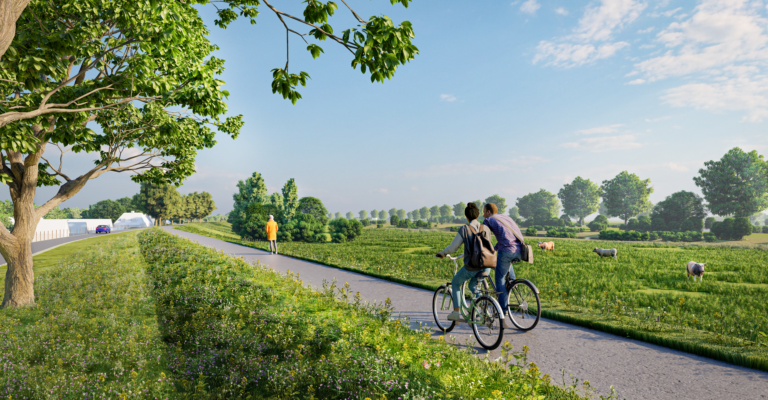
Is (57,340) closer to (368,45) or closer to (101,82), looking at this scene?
(101,82)

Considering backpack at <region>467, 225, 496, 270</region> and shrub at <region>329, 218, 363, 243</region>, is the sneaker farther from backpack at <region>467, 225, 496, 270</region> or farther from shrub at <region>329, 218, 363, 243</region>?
shrub at <region>329, 218, 363, 243</region>

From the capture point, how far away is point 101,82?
7.37 m

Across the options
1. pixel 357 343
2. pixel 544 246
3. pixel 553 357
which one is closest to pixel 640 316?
pixel 553 357

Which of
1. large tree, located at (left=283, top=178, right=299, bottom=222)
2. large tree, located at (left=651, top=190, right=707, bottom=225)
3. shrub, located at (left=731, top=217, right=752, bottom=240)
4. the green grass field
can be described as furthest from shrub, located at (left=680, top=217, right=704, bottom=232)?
the green grass field

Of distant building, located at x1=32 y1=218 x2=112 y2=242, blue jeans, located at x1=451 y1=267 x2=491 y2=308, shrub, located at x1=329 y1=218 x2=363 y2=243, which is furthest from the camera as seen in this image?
distant building, located at x1=32 y1=218 x2=112 y2=242

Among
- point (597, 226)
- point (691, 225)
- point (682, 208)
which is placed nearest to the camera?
point (691, 225)

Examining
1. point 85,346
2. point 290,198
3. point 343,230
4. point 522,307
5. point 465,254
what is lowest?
point 85,346

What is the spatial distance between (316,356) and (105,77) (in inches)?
293

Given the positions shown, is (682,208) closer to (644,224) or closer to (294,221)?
(644,224)

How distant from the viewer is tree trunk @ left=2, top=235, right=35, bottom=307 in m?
8.67

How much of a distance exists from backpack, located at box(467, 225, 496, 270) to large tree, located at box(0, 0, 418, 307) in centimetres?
274

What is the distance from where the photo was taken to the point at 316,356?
4871 millimetres

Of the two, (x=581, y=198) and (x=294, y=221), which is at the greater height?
(x=581, y=198)

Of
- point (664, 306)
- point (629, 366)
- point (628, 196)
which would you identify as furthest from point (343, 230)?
point (628, 196)
